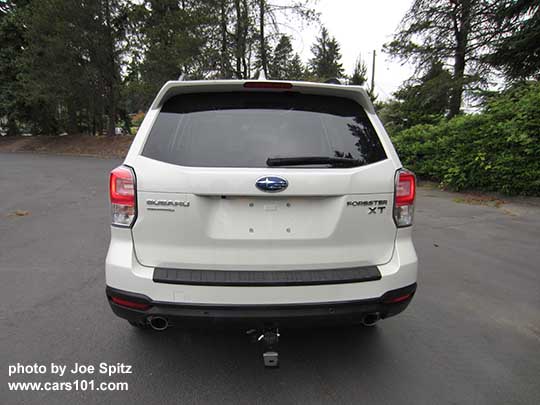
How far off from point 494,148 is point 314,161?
823 centimetres

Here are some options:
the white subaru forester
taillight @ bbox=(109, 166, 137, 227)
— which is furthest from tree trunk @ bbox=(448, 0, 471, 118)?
taillight @ bbox=(109, 166, 137, 227)

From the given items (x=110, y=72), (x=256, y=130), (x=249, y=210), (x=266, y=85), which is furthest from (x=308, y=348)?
(x=110, y=72)

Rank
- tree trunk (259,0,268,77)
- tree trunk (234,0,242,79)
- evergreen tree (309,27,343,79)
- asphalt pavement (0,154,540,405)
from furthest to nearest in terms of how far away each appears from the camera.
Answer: evergreen tree (309,27,343,79) < tree trunk (234,0,242,79) < tree trunk (259,0,268,77) < asphalt pavement (0,154,540,405)

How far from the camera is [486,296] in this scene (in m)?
3.57

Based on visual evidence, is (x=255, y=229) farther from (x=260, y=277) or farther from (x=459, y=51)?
(x=459, y=51)

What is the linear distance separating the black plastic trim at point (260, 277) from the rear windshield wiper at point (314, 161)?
2.06 feet

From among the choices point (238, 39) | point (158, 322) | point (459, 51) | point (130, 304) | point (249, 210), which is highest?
point (238, 39)

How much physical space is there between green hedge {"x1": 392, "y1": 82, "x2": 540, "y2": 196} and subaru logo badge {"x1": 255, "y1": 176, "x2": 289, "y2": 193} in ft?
26.4

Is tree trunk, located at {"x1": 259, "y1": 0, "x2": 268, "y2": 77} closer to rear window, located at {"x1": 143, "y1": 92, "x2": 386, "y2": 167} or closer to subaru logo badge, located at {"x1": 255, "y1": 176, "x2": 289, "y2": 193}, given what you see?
rear window, located at {"x1": 143, "y1": 92, "x2": 386, "y2": 167}

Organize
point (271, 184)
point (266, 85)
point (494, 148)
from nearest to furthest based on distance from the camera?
1. point (271, 184)
2. point (266, 85)
3. point (494, 148)

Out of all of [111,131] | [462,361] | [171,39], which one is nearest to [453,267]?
[462,361]

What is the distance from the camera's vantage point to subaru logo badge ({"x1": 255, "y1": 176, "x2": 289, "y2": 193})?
6.24 feet

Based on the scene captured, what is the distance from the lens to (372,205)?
2.04m

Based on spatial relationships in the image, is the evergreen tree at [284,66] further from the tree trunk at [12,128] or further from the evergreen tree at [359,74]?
the tree trunk at [12,128]
